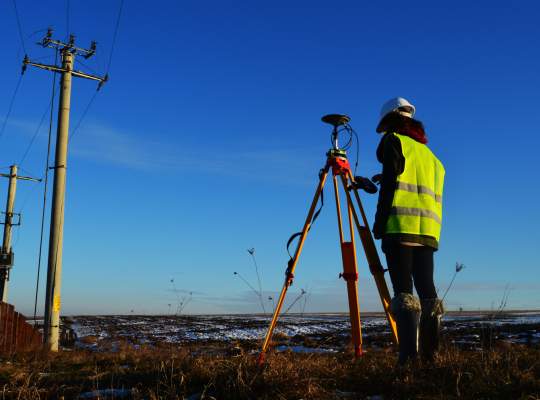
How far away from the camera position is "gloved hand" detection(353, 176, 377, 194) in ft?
14.0

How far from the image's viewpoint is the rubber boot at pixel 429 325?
12.4 feet

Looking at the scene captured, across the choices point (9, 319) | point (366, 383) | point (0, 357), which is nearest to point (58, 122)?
point (9, 319)

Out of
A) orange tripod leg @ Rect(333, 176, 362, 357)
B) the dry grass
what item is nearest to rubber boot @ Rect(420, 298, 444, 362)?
the dry grass

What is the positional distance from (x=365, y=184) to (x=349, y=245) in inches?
30.9

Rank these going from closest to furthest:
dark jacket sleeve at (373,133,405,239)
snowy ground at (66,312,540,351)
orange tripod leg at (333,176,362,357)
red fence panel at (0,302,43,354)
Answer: dark jacket sleeve at (373,133,405,239), orange tripod leg at (333,176,362,357), red fence panel at (0,302,43,354), snowy ground at (66,312,540,351)

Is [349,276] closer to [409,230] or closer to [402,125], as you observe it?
[409,230]

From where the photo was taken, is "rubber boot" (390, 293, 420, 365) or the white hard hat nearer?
"rubber boot" (390, 293, 420, 365)

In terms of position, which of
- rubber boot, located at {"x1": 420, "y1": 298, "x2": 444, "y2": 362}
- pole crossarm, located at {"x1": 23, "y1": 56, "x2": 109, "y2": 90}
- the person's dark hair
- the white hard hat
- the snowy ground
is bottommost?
the snowy ground

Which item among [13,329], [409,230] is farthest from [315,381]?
[13,329]

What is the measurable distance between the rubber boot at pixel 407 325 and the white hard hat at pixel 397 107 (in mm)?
1483

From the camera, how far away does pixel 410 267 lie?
3707 mm

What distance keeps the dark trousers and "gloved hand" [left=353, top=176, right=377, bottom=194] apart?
2.30ft

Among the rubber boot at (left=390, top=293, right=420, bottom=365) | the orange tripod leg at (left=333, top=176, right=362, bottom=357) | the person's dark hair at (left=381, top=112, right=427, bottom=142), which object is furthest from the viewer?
the orange tripod leg at (left=333, top=176, right=362, bottom=357)

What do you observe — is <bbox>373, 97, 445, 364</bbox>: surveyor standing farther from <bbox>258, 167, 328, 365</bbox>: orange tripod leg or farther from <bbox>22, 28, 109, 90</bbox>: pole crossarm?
<bbox>22, 28, 109, 90</bbox>: pole crossarm
